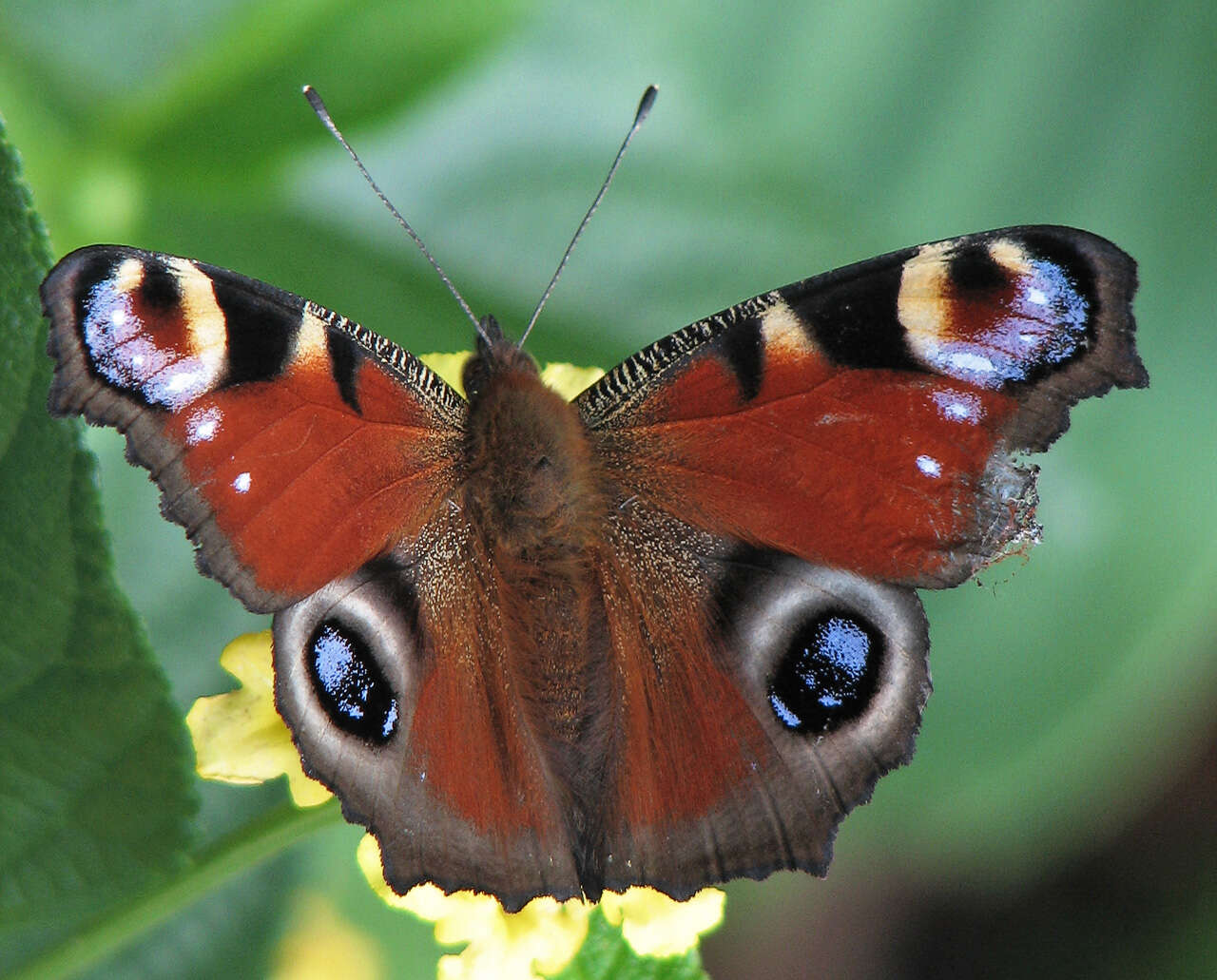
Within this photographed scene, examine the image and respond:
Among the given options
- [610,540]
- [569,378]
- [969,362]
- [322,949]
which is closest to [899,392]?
[969,362]

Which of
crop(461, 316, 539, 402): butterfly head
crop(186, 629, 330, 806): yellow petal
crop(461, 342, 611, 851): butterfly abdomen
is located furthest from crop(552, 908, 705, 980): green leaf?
crop(461, 316, 539, 402): butterfly head

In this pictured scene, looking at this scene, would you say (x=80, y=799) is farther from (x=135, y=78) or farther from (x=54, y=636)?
(x=135, y=78)

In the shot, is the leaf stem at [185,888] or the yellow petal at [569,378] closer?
the leaf stem at [185,888]

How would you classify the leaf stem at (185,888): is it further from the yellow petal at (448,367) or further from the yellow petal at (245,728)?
the yellow petal at (448,367)

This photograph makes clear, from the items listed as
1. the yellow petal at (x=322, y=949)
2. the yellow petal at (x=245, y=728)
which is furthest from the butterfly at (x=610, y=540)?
the yellow petal at (x=322, y=949)

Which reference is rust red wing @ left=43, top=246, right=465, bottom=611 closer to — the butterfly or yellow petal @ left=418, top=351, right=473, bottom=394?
the butterfly

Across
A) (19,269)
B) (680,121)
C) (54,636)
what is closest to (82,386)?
(19,269)
